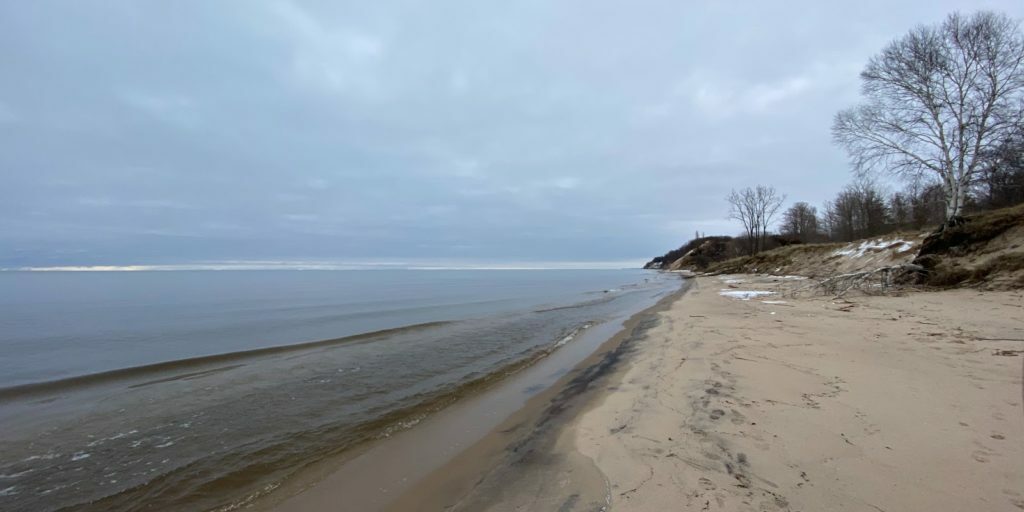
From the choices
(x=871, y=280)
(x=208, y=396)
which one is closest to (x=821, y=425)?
(x=208, y=396)

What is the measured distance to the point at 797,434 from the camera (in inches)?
148

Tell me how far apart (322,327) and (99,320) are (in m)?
11.7

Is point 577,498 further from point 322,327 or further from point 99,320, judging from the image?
point 99,320

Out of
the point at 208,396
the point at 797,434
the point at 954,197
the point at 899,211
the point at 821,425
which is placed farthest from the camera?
the point at 899,211

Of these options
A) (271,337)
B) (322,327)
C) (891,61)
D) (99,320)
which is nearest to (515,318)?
(322,327)

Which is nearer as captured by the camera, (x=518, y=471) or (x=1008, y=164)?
(x=518, y=471)

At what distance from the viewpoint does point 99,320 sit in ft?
60.8

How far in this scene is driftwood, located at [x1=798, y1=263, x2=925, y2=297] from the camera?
1381 centimetres

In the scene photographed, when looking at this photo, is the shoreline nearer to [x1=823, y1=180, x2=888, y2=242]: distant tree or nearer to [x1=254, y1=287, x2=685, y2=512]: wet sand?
[x1=254, y1=287, x2=685, y2=512]: wet sand

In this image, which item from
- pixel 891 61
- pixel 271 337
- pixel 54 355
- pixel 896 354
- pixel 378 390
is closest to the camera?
pixel 896 354

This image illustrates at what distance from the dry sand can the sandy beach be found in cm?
2

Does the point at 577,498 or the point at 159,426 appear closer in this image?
the point at 577,498

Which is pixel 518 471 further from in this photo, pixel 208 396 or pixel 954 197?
pixel 954 197

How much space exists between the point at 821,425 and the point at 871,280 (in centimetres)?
1479
